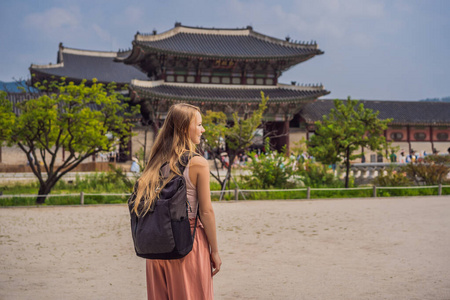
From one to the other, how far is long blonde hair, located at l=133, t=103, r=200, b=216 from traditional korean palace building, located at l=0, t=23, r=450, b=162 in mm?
24308

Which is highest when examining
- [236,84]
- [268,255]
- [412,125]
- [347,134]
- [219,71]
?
[219,71]

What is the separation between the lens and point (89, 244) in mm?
8695

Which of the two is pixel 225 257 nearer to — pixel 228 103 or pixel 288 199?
pixel 288 199

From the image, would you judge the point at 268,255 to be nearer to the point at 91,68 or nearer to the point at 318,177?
the point at 318,177

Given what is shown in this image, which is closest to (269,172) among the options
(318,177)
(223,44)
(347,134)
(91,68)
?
(318,177)

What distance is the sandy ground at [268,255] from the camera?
5668mm

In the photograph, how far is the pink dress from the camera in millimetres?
3111

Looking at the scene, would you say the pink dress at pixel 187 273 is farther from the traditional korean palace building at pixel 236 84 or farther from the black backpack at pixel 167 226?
the traditional korean palace building at pixel 236 84

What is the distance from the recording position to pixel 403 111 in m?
35.1

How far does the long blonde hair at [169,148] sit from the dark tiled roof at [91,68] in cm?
3366

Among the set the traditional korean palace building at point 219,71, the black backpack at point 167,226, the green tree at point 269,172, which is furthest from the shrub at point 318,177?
the black backpack at point 167,226

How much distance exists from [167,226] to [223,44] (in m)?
30.1

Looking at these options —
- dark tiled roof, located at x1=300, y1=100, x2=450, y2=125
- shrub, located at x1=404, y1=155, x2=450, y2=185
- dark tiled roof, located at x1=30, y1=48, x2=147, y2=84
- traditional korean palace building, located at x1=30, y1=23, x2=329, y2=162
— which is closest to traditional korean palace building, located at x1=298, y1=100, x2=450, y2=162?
dark tiled roof, located at x1=300, y1=100, x2=450, y2=125

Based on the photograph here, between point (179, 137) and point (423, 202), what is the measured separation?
547 inches
